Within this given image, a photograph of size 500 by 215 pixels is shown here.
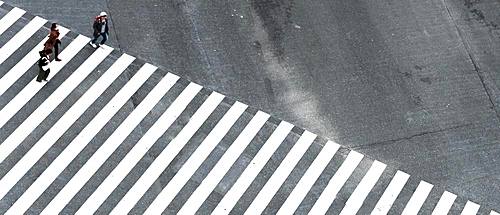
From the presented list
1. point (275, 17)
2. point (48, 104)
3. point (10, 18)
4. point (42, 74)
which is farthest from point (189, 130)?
point (10, 18)

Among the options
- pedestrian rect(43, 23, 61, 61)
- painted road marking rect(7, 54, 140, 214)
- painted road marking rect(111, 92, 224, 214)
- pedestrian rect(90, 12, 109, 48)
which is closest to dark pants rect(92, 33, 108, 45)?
pedestrian rect(90, 12, 109, 48)

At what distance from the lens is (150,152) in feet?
61.7

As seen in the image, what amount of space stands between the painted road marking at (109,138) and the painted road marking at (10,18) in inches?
138

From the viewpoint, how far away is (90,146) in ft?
61.0

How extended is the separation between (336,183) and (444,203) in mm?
2727

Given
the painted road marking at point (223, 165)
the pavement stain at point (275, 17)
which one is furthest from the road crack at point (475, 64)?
the painted road marking at point (223, 165)

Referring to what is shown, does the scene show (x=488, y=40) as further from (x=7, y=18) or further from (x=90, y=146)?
(x=7, y=18)

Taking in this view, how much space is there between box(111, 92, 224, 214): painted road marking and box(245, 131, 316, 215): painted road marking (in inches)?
88.3

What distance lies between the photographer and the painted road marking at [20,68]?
19172 mm

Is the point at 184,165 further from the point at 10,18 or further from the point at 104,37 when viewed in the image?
the point at 10,18

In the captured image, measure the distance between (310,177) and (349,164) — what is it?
3.64 ft

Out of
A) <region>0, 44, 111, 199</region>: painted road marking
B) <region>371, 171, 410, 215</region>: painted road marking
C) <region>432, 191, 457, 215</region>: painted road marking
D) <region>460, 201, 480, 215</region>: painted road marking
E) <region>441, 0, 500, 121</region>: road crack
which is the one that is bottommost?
<region>0, 44, 111, 199</region>: painted road marking

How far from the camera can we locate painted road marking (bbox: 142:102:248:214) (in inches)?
713

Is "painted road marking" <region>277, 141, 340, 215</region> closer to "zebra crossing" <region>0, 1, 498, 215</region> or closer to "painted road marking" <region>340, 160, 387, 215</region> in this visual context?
"zebra crossing" <region>0, 1, 498, 215</region>
